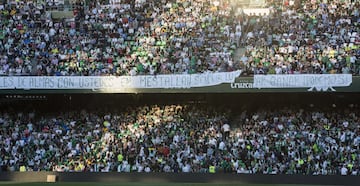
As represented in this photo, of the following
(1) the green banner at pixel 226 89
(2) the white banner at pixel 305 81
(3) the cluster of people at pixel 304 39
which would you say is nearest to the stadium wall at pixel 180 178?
(1) the green banner at pixel 226 89

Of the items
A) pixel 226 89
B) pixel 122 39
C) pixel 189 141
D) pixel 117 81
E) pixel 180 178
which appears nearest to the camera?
pixel 180 178

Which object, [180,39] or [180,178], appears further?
[180,39]

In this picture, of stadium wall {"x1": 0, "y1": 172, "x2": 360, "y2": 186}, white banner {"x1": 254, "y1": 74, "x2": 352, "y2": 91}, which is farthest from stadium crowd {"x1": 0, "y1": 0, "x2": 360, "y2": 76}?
stadium wall {"x1": 0, "y1": 172, "x2": 360, "y2": 186}

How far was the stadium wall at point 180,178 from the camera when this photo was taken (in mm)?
20359

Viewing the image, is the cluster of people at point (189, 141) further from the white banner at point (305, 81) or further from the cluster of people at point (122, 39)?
the cluster of people at point (122, 39)

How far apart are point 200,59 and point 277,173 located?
18.8ft

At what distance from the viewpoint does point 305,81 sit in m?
22.0

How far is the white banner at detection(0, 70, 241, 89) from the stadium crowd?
0.35m

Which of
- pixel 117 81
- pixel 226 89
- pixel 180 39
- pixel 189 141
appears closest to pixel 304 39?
pixel 226 89

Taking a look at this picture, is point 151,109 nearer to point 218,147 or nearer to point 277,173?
point 218,147

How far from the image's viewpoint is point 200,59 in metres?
23.2

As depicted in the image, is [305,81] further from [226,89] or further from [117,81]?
[117,81]

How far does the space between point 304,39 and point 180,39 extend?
5.23m

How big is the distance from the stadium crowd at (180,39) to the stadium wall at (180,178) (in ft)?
14.0
